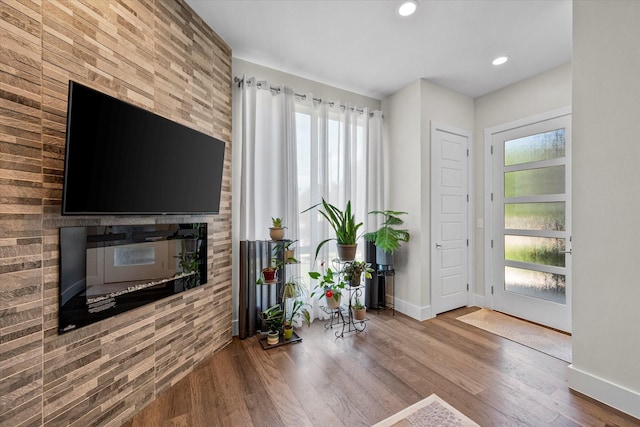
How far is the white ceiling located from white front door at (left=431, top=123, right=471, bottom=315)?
78 cm

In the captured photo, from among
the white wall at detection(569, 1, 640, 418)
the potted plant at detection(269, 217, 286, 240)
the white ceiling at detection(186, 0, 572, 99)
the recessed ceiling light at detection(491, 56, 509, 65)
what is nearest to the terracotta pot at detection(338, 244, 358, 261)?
the potted plant at detection(269, 217, 286, 240)

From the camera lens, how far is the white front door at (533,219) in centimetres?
286

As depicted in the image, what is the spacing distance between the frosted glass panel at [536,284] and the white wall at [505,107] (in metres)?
0.33

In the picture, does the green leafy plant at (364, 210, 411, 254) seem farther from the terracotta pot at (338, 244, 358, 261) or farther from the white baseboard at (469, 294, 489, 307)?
the white baseboard at (469, 294, 489, 307)

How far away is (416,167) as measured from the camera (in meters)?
3.25

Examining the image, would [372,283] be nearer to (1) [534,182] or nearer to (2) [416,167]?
(2) [416,167]

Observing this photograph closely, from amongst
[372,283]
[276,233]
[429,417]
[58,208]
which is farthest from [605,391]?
[58,208]

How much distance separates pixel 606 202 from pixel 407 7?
1984 mm

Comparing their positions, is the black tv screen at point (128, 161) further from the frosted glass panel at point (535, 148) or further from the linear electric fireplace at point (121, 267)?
the frosted glass panel at point (535, 148)

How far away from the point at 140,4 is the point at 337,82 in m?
2.08

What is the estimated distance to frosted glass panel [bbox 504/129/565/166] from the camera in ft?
9.57

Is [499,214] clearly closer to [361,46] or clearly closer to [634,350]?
[634,350]

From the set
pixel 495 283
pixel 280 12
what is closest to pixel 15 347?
pixel 280 12

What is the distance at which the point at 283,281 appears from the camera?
2699mm
